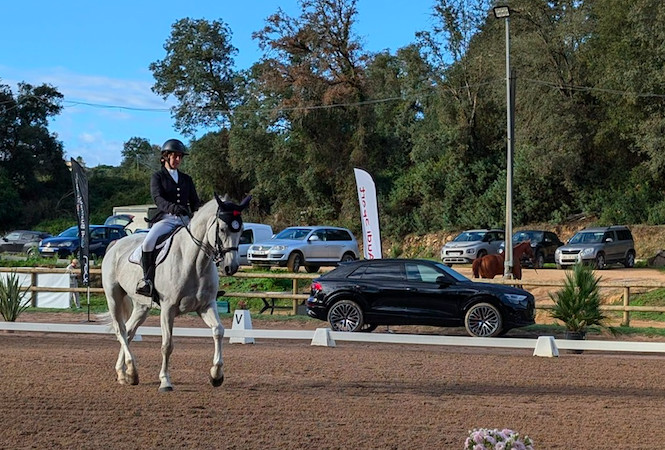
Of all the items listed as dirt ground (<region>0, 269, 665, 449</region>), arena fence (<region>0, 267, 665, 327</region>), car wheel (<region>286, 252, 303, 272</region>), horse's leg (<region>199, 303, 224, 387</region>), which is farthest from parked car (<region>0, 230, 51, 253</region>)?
horse's leg (<region>199, 303, 224, 387</region>)

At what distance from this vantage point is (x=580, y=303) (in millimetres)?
16953

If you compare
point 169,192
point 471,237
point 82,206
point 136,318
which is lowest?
point 136,318

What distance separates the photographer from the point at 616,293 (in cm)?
2894

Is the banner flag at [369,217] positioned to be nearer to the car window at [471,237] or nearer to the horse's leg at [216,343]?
the horse's leg at [216,343]

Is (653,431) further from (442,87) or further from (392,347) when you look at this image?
(442,87)

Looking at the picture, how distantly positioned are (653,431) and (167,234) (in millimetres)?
5723

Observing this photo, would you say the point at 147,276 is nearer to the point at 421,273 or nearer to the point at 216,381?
the point at 216,381

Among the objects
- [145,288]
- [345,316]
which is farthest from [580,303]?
[145,288]

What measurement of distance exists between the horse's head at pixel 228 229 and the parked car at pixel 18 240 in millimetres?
44337

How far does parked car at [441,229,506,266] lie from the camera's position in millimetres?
38938

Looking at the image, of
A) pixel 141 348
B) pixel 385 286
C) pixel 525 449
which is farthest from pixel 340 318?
pixel 525 449

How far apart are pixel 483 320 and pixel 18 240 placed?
4128cm

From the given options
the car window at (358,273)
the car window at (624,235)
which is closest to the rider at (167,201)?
the car window at (358,273)

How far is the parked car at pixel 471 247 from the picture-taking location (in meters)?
38.9
